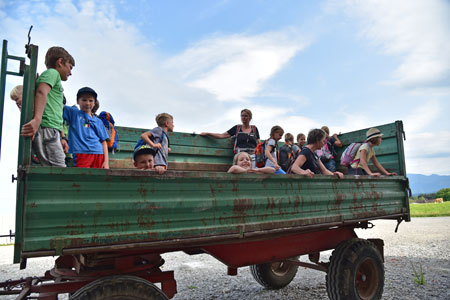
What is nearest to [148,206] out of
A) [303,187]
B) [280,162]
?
[303,187]

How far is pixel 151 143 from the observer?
11.7 ft

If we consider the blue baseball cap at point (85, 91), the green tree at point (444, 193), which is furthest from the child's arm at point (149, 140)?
the green tree at point (444, 193)

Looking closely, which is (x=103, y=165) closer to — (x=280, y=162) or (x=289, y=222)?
(x=289, y=222)

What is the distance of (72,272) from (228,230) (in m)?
1.17

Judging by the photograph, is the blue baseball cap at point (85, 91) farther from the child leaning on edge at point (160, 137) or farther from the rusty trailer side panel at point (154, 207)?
the rusty trailer side panel at point (154, 207)

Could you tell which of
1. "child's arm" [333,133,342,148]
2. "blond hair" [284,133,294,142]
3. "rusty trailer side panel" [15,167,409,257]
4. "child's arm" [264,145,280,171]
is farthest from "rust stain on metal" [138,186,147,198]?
"child's arm" [333,133,342,148]

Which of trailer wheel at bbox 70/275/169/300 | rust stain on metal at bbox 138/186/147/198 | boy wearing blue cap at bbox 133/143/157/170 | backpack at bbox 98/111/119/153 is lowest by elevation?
trailer wheel at bbox 70/275/169/300

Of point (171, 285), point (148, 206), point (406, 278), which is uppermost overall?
point (148, 206)

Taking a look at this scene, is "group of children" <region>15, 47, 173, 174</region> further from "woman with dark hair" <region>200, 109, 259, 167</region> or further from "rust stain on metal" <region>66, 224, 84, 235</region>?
"woman with dark hair" <region>200, 109, 259, 167</region>

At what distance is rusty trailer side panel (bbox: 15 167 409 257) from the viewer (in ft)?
5.57

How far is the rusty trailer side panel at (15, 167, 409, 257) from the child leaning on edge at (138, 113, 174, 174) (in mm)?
1501

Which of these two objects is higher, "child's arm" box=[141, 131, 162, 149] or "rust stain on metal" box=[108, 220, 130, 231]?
"child's arm" box=[141, 131, 162, 149]

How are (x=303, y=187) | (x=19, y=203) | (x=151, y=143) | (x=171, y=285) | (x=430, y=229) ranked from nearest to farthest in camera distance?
(x=19, y=203), (x=171, y=285), (x=303, y=187), (x=151, y=143), (x=430, y=229)

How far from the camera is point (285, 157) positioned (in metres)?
5.18
